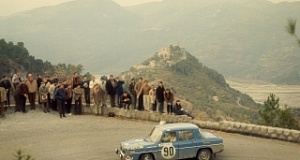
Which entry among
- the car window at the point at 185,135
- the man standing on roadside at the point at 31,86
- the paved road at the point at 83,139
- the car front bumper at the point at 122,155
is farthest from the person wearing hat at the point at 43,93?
the car window at the point at 185,135

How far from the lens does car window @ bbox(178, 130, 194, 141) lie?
45.4 feet

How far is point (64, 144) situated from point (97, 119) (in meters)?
4.09

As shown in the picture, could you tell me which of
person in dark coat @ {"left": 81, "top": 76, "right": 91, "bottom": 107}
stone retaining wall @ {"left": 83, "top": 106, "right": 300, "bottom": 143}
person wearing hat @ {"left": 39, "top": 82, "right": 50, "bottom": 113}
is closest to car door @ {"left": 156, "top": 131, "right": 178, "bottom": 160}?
stone retaining wall @ {"left": 83, "top": 106, "right": 300, "bottom": 143}

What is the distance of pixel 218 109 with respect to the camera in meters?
91.8

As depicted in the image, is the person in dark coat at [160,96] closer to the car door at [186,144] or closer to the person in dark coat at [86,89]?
the person in dark coat at [86,89]

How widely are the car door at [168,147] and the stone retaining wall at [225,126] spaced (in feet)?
18.7

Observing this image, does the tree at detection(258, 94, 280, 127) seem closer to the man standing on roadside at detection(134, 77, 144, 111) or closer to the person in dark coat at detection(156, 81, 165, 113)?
the person in dark coat at detection(156, 81, 165, 113)

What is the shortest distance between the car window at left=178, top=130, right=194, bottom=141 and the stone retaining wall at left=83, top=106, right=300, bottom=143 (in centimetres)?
519

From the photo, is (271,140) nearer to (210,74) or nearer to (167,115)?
(167,115)

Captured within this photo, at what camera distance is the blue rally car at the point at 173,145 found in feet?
44.6

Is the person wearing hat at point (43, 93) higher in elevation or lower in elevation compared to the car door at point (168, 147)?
higher

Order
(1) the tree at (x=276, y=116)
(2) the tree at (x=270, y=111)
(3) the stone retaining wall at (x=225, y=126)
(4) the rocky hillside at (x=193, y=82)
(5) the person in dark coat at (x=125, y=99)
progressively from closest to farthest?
1. (3) the stone retaining wall at (x=225, y=126)
2. (5) the person in dark coat at (x=125, y=99)
3. (1) the tree at (x=276, y=116)
4. (2) the tree at (x=270, y=111)
5. (4) the rocky hillside at (x=193, y=82)

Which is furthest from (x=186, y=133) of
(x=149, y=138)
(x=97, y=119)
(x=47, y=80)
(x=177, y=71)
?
(x=177, y=71)

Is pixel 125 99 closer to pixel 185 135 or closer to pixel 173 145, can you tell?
pixel 185 135
